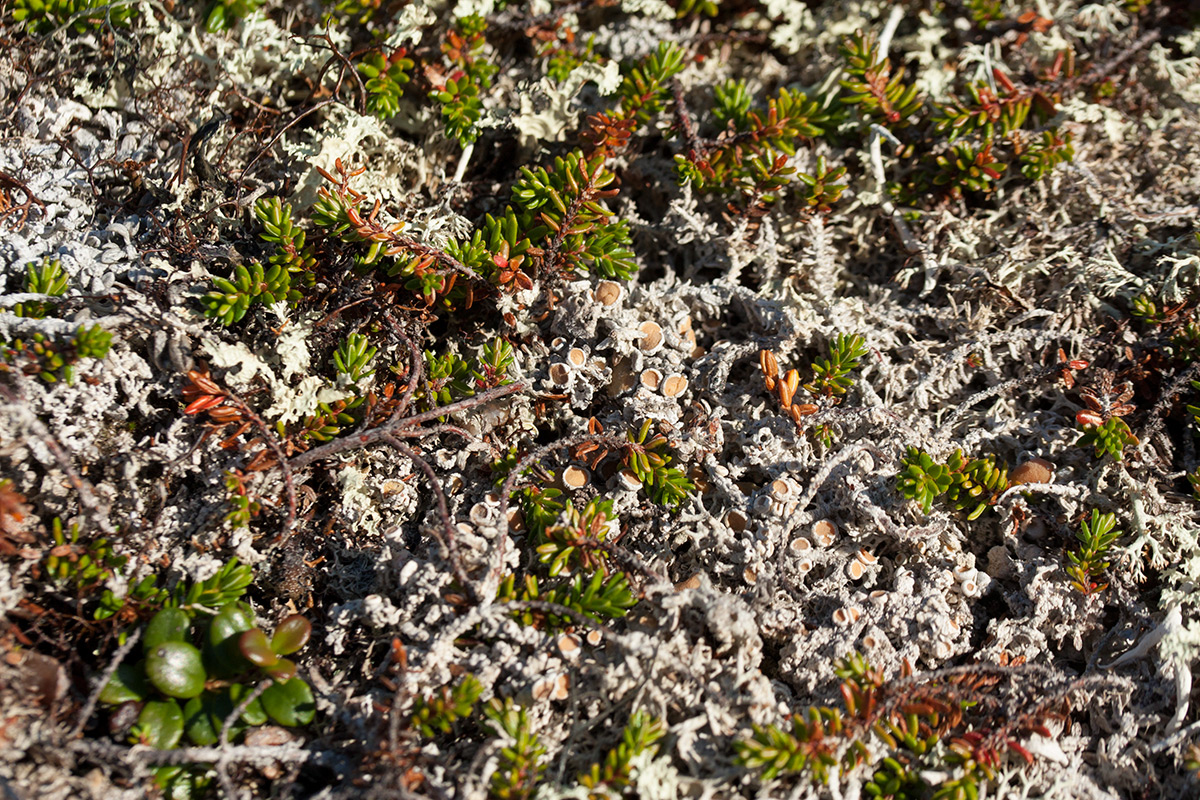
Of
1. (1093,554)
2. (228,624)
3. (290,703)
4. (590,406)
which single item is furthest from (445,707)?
(1093,554)

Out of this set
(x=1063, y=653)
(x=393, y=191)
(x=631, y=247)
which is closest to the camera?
(x=1063, y=653)

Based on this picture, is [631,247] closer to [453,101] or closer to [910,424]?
[453,101]

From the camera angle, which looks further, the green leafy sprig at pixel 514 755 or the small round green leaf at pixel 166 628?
the small round green leaf at pixel 166 628

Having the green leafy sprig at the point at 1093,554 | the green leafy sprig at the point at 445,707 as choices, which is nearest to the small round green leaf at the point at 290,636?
the green leafy sprig at the point at 445,707

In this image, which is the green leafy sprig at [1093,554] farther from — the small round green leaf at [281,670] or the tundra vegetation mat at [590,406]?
the small round green leaf at [281,670]

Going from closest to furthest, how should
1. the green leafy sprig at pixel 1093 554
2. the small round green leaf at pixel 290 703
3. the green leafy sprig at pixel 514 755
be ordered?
1. the green leafy sprig at pixel 514 755
2. the small round green leaf at pixel 290 703
3. the green leafy sprig at pixel 1093 554

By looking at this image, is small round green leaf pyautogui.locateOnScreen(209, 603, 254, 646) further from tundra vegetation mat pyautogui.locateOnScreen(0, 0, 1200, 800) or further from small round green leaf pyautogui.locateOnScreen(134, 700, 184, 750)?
small round green leaf pyautogui.locateOnScreen(134, 700, 184, 750)

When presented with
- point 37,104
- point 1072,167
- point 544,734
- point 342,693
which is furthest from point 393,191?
point 1072,167

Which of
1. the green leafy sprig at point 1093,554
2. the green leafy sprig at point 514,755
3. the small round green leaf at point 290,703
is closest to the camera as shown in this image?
the green leafy sprig at point 514,755
